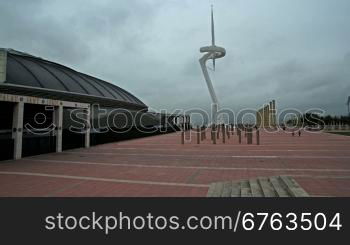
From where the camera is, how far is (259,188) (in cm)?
685

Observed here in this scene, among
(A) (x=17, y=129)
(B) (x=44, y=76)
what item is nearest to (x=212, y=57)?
(B) (x=44, y=76)

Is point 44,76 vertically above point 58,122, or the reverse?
point 44,76

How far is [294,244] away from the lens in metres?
3.83

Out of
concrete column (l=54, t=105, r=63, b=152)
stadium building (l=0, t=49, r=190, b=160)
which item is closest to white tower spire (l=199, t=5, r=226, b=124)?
stadium building (l=0, t=49, r=190, b=160)

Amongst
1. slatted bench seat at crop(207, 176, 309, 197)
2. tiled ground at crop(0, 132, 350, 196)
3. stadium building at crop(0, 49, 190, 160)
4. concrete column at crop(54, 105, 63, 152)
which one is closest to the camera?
slatted bench seat at crop(207, 176, 309, 197)

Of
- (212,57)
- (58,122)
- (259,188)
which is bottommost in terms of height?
(259,188)

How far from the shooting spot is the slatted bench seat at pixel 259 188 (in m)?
6.16

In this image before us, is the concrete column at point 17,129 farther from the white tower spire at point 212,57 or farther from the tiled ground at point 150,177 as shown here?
the white tower spire at point 212,57

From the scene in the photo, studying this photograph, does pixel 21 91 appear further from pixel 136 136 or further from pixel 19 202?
pixel 19 202

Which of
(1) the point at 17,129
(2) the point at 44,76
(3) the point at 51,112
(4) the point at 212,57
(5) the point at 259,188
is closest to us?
(5) the point at 259,188

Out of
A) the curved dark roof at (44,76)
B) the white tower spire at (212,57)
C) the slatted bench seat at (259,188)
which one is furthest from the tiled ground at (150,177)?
the white tower spire at (212,57)

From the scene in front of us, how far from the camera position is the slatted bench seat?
6.16m

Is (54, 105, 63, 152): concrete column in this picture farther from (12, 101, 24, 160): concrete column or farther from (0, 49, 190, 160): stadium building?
(12, 101, 24, 160): concrete column

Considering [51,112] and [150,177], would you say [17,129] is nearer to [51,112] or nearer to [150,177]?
[51,112]
